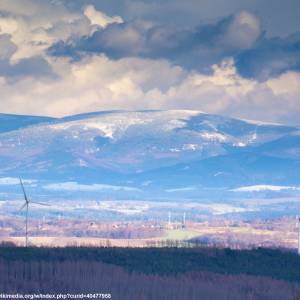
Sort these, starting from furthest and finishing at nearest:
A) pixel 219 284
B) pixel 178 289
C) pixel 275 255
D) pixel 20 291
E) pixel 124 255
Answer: pixel 275 255, pixel 124 255, pixel 219 284, pixel 178 289, pixel 20 291

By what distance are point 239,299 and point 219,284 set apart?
329cm

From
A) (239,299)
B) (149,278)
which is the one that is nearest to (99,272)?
(149,278)

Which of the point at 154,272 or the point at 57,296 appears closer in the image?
the point at 57,296

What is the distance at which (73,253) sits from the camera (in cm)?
7494

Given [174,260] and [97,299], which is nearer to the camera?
[97,299]

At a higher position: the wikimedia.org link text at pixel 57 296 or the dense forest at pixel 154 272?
the dense forest at pixel 154 272

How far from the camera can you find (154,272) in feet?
241

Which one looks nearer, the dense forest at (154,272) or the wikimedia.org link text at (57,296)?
the wikimedia.org link text at (57,296)

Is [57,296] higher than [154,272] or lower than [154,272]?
lower

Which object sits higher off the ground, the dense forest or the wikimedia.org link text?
the dense forest

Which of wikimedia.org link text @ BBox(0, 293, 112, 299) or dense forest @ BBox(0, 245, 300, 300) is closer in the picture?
wikimedia.org link text @ BBox(0, 293, 112, 299)

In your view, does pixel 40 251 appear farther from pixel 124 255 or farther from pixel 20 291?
pixel 20 291

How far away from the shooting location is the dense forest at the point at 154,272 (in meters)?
62.5

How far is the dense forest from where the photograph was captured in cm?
6247
